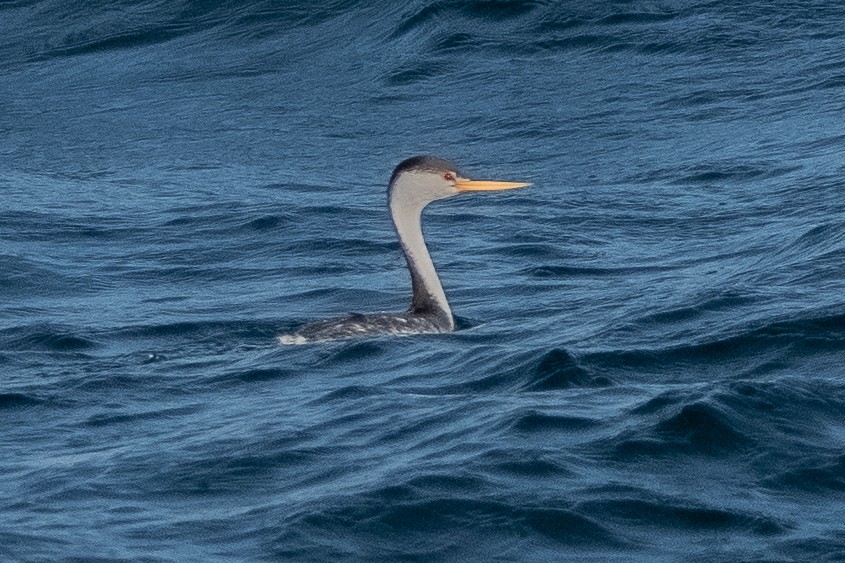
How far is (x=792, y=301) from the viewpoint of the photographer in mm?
10258

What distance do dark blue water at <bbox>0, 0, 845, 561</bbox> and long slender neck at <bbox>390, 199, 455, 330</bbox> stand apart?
0.28 meters

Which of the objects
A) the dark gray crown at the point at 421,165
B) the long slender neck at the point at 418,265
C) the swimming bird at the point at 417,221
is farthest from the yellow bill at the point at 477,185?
the long slender neck at the point at 418,265

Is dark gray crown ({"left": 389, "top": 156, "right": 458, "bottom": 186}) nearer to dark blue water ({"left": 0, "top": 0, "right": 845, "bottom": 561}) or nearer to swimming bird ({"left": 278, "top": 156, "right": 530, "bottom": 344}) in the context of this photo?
swimming bird ({"left": 278, "top": 156, "right": 530, "bottom": 344})

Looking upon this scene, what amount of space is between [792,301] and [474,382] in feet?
7.37

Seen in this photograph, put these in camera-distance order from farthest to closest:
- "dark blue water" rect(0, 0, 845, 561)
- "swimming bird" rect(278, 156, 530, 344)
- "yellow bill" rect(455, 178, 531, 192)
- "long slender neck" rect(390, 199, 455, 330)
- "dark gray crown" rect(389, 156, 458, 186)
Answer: "yellow bill" rect(455, 178, 531, 192)
"dark gray crown" rect(389, 156, 458, 186)
"long slender neck" rect(390, 199, 455, 330)
"swimming bird" rect(278, 156, 530, 344)
"dark blue water" rect(0, 0, 845, 561)

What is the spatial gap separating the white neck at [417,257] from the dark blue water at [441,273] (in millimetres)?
284

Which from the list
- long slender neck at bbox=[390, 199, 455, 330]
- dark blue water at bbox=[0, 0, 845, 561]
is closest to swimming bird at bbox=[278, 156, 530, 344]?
long slender neck at bbox=[390, 199, 455, 330]

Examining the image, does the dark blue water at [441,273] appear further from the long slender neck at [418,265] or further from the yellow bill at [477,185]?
the yellow bill at [477,185]

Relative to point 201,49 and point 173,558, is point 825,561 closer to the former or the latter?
point 173,558

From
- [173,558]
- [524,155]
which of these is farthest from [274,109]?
[173,558]

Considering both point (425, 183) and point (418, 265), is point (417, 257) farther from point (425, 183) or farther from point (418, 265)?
point (425, 183)

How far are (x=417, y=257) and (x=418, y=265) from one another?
5 centimetres

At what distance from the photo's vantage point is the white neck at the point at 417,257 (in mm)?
10562

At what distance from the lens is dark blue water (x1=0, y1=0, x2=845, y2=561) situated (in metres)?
7.06
